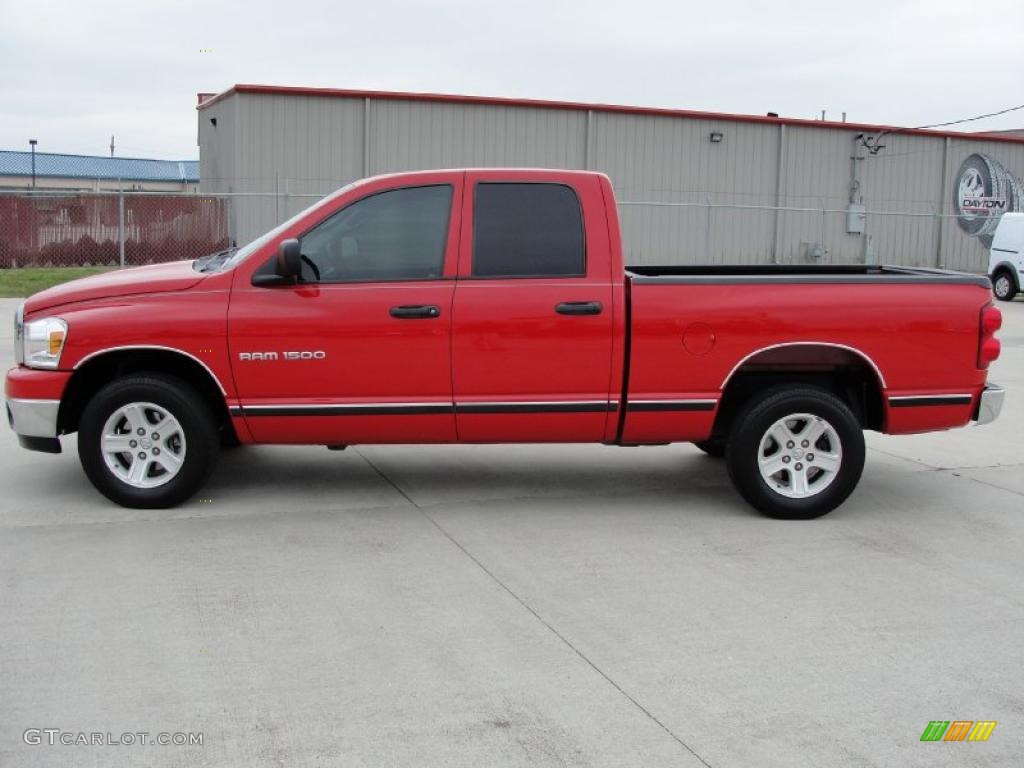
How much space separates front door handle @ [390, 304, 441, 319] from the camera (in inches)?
250

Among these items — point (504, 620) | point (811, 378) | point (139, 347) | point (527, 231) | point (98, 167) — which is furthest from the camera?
point (98, 167)

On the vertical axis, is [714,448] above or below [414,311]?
below

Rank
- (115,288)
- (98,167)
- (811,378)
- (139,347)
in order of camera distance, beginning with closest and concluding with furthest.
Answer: (139,347) → (115,288) → (811,378) → (98,167)

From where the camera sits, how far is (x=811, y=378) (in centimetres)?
682

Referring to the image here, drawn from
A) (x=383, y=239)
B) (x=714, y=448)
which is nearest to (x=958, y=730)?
(x=383, y=239)

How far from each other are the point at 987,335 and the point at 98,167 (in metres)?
75.9

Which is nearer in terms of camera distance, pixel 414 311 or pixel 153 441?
pixel 414 311

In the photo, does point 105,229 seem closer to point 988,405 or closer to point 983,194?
point 988,405

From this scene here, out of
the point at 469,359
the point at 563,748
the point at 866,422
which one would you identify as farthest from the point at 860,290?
the point at 563,748

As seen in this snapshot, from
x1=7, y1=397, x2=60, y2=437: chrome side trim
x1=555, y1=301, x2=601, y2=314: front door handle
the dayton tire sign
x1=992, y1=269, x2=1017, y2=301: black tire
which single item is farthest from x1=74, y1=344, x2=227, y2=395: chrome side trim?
the dayton tire sign

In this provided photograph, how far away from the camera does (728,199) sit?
104ft

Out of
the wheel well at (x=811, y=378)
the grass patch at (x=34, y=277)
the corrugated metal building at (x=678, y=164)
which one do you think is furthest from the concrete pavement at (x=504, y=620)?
the corrugated metal building at (x=678, y=164)

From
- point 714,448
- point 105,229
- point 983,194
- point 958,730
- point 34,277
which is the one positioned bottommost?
point 958,730

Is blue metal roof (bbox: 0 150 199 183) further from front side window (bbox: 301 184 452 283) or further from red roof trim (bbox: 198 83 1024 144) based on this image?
front side window (bbox: 301 184 452 283)
